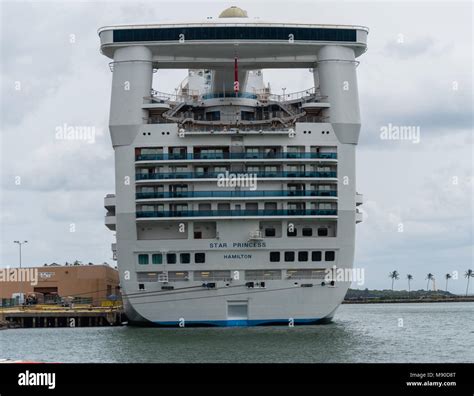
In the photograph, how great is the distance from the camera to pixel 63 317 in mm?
75375

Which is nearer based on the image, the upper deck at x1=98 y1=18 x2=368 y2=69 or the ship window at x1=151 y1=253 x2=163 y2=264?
the ship window at x1=151 y1=253 x2=163 y2=264

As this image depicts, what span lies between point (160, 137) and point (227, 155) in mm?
4166

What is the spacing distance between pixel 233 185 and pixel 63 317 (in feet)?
70.0

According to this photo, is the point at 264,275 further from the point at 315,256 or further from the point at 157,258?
the point at 157,258

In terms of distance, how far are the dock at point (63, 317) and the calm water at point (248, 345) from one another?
9877mm

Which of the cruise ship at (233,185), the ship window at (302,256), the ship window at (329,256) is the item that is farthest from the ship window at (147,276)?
the ship window at (329,256)

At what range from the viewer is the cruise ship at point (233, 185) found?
59.4 meters

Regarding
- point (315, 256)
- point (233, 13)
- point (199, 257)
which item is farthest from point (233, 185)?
point (233, 13)

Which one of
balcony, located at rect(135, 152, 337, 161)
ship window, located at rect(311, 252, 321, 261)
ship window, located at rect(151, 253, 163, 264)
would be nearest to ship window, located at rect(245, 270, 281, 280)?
ship window, located at rect(311, 252, 321, 261)

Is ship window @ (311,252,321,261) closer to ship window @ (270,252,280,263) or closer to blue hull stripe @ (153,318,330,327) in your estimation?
ship window @ (270,252,280,263)

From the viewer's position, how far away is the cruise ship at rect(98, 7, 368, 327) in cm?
5941

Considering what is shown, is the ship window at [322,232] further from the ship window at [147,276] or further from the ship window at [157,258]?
the ship window at [147,276]

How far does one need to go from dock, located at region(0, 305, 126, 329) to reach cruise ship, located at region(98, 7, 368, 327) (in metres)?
12.1

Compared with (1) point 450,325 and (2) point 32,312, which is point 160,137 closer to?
(2) point 32,312
